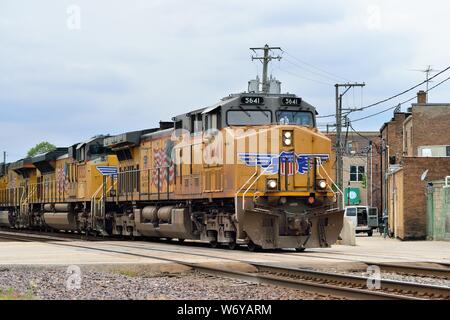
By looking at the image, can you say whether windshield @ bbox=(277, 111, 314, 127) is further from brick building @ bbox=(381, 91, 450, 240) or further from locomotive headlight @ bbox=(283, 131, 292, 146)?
brick building @ bbox=(381, 91, 450, 240)

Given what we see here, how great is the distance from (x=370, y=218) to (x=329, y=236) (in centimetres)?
2861

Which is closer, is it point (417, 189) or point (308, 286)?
point (308, 286)

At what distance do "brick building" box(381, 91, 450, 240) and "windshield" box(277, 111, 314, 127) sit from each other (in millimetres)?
14859

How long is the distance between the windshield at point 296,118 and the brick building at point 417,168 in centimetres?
1486

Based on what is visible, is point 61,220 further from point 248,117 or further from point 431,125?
point 431,125

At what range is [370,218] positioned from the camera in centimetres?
4778

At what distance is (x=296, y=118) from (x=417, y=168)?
1558 cm

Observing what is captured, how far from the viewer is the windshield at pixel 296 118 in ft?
66.4

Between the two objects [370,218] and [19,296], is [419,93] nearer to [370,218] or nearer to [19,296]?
[370,218]

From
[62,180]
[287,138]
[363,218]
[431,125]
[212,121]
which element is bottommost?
[363,218]

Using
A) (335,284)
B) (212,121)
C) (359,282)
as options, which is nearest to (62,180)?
(212,121)

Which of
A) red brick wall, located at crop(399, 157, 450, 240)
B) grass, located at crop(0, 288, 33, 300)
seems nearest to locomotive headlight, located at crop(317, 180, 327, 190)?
grass, located at crop(0, 288, 33, 300)

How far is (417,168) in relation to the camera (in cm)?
3447
